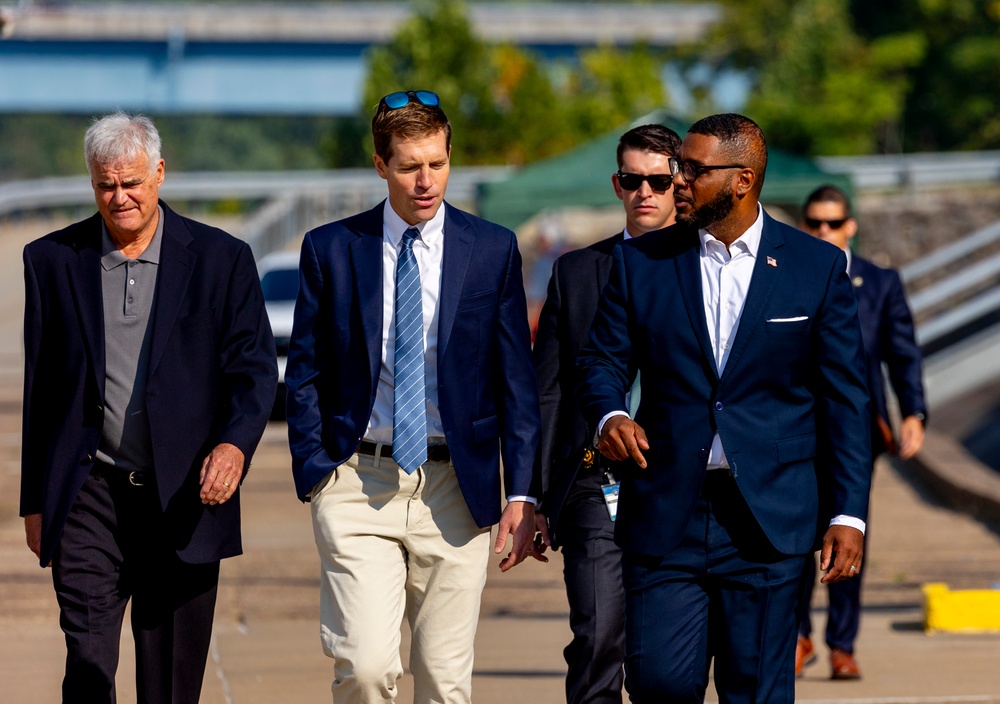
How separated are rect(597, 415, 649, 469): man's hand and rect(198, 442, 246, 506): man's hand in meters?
1.07

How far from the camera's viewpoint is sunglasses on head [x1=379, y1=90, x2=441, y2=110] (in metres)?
4.76

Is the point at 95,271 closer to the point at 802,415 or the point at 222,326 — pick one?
the point at 222,326

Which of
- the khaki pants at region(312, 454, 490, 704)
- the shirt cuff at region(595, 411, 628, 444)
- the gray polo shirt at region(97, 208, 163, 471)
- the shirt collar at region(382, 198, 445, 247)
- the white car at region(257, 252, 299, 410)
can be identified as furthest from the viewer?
the white car at region(257, 252, 299, 410)

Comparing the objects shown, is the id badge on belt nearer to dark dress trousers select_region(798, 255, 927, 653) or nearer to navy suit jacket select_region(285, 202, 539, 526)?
navy suit jacket select_region(285, 202, 539, 526)

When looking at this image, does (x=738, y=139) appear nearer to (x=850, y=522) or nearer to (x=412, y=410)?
(x=850, y=522)

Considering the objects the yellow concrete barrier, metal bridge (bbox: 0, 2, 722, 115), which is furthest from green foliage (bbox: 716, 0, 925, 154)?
the yellow concrete barrier

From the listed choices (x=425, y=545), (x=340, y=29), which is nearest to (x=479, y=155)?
(x=340, y=29)

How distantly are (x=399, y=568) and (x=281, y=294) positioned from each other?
50.5ft

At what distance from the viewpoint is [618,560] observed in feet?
17.7

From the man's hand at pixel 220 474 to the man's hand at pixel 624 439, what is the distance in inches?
42.2

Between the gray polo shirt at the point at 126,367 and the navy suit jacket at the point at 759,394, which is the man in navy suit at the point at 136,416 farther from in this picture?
the navy suit jacket at the point at 759,394

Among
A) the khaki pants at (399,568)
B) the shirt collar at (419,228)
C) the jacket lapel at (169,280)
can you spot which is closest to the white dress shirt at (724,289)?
the khaki pants at (399,568)

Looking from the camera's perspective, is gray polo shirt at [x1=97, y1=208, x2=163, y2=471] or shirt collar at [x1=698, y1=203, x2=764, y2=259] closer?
shirt collar at [x1=698, y1=203, x2=764, y2=259]

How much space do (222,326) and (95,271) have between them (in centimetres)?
40
